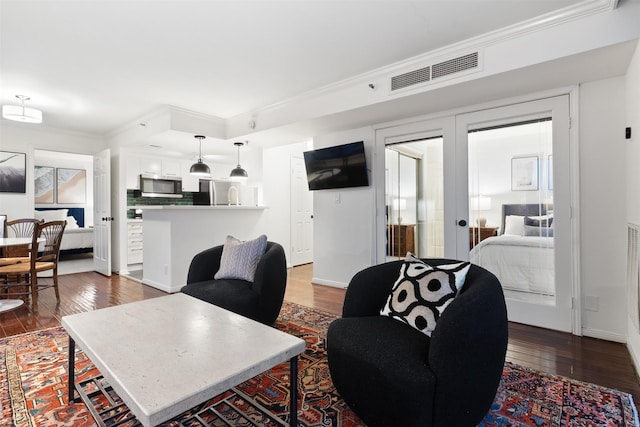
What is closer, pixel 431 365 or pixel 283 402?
pixel 431 365

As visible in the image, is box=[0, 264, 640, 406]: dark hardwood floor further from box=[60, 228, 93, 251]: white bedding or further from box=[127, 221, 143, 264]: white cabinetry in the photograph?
box=[60, 228, 93, 251]: white bedding

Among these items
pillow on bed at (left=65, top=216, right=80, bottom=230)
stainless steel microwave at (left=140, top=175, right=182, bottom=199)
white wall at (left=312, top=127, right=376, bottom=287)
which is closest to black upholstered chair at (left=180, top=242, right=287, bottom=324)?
white wall at (left=312, top=127, right=376, bottom=287)

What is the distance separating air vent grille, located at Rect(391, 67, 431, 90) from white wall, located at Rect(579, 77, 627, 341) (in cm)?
130

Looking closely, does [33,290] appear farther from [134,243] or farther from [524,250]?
[524,250]

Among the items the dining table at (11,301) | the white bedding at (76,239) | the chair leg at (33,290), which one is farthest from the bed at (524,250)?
the white bedding at (76,239)

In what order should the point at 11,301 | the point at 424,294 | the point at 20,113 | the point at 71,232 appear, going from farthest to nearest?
the point at 71,232 < the point at 20,113 < the point at 11,301 < the point at 424,294

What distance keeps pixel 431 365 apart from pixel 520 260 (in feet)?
7.61

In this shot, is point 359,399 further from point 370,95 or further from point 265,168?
point 265,168

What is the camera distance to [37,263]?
4016 mm

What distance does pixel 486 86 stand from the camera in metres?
2.82

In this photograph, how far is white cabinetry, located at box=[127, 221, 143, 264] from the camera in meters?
5.92

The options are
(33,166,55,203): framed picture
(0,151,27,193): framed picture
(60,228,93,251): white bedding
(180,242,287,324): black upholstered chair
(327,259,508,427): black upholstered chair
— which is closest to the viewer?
(327,259,508,427): black upholstered chair

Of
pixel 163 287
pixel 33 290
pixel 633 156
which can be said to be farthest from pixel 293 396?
pixel 33 290

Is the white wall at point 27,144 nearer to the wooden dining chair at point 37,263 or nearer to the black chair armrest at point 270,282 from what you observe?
the wooden dining chair at point 37,263
